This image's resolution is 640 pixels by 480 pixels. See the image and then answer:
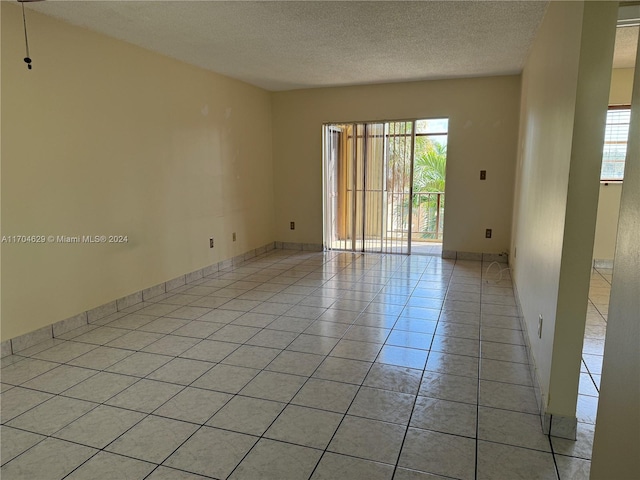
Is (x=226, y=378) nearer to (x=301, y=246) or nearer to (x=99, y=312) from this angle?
(x=99, y=312)

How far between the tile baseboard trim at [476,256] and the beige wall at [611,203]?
1036 millimetres

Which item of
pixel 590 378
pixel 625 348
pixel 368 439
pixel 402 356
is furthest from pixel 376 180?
pixel 625 348

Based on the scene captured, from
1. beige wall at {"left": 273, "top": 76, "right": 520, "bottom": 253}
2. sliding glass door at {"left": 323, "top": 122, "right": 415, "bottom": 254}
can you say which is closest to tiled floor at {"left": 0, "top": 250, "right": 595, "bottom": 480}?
beige wall at {"left": 273, "top": 76, "right": 520, "bottom": 253}

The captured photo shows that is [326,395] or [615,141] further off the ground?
[615,141]

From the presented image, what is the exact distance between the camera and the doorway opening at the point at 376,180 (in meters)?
5.91

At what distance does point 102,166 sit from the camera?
350 cm

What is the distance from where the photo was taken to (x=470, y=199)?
565 centimetres

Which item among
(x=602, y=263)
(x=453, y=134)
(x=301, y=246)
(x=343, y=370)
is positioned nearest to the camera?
(x=343, y=370)

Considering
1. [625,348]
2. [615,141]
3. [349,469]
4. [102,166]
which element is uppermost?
[615,141]

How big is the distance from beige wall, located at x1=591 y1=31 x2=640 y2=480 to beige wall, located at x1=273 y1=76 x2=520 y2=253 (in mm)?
4749

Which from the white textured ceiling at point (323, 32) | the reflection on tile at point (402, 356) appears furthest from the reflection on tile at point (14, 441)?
the white textured ceiling at point (323, 32)

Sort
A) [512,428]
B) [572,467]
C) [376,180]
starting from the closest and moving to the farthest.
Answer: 1. [572,467]
2. [512,428]
3. [376,180]

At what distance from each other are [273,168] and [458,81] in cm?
287

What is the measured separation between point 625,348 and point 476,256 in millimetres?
5015
